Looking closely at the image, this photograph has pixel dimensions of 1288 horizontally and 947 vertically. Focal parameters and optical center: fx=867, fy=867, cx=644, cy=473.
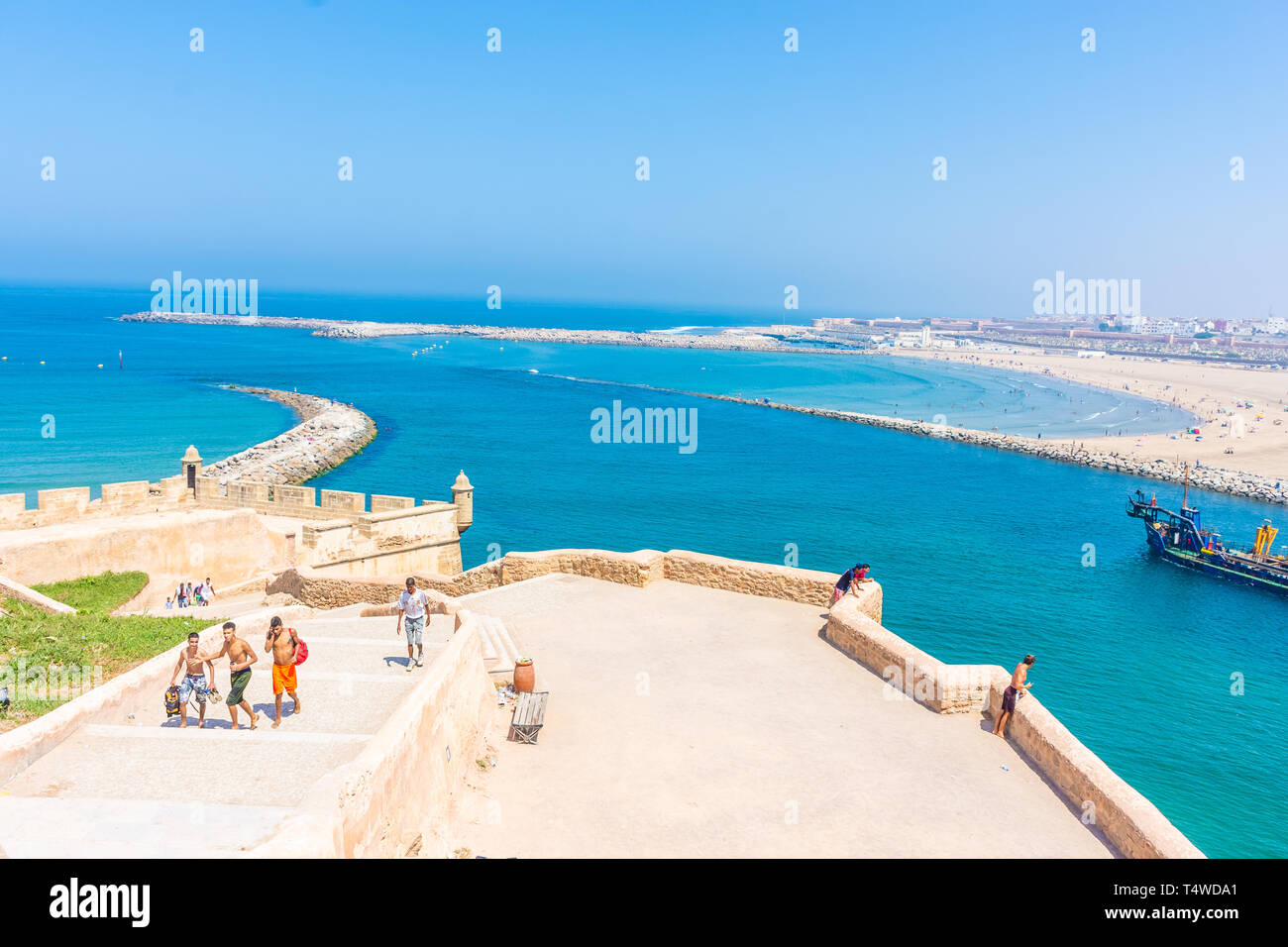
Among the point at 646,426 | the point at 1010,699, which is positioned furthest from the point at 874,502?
the point at 1010,699

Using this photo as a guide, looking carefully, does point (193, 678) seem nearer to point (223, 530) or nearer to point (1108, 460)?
point (223, 530)

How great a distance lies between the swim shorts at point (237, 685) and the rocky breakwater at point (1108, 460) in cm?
6138

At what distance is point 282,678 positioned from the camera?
8.91m

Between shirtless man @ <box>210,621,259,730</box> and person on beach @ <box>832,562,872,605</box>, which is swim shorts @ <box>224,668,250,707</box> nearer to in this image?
shirtless man @ <box>210,621,259,730</box>

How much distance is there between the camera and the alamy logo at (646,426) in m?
73.7

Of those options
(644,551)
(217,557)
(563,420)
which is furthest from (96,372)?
(644,551)

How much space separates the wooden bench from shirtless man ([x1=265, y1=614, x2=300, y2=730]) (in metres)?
2.74

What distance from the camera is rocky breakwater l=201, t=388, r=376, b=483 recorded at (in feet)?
161

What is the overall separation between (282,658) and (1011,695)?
872 cm

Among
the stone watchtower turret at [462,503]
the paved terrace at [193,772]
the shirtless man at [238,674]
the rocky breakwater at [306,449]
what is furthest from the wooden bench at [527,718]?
the rocky breakwater at [306,449]

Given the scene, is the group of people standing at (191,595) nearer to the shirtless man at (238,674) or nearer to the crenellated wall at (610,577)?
the crenellated wall at (610,577)

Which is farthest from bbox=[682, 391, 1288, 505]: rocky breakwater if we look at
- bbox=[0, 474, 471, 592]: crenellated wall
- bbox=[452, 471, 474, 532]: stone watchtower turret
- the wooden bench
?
the wooden bench

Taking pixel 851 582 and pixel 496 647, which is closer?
pixel 496 647
